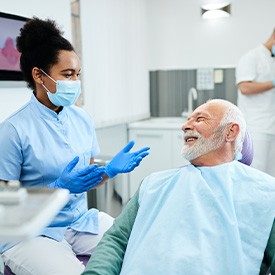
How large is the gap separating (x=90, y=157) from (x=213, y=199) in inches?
27.6

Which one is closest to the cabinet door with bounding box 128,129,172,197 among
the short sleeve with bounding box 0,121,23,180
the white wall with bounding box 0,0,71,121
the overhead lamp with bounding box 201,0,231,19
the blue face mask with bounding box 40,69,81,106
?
the overhead lamp with bounding box 201,0,231,19

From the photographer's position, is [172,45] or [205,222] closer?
[205,222]

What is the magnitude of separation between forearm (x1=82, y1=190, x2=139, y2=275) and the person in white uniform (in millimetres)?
1717

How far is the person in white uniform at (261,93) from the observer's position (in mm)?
2766

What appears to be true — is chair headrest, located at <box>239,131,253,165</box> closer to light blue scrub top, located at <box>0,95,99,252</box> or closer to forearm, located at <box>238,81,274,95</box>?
light blue scrub top, located at <box>0,95,99,252</box>

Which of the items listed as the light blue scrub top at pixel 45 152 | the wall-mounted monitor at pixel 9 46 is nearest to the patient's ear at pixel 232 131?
the light blue scrub top at pixel 45 152

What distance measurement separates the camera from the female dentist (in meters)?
1.44

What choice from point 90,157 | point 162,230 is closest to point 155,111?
point 90,157

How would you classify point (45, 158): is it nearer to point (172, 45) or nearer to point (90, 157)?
point (90, 157)

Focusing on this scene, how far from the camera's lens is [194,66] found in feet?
12.6

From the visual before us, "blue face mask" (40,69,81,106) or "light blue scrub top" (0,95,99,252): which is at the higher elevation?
"blue face mask" (40,69,81,106)

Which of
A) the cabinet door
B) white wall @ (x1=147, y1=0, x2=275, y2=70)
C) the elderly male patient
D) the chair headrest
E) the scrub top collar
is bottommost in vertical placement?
the cabinet door

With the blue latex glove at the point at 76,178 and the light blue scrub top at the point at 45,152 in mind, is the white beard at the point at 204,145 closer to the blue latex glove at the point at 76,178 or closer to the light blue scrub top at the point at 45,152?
the blue latex glove at the point at 76,178

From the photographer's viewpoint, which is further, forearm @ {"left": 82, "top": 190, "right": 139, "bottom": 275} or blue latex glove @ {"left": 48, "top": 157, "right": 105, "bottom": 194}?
blue latex glove @ {"left": 48, "top": 157, "right": 105, "bottom": 194}
